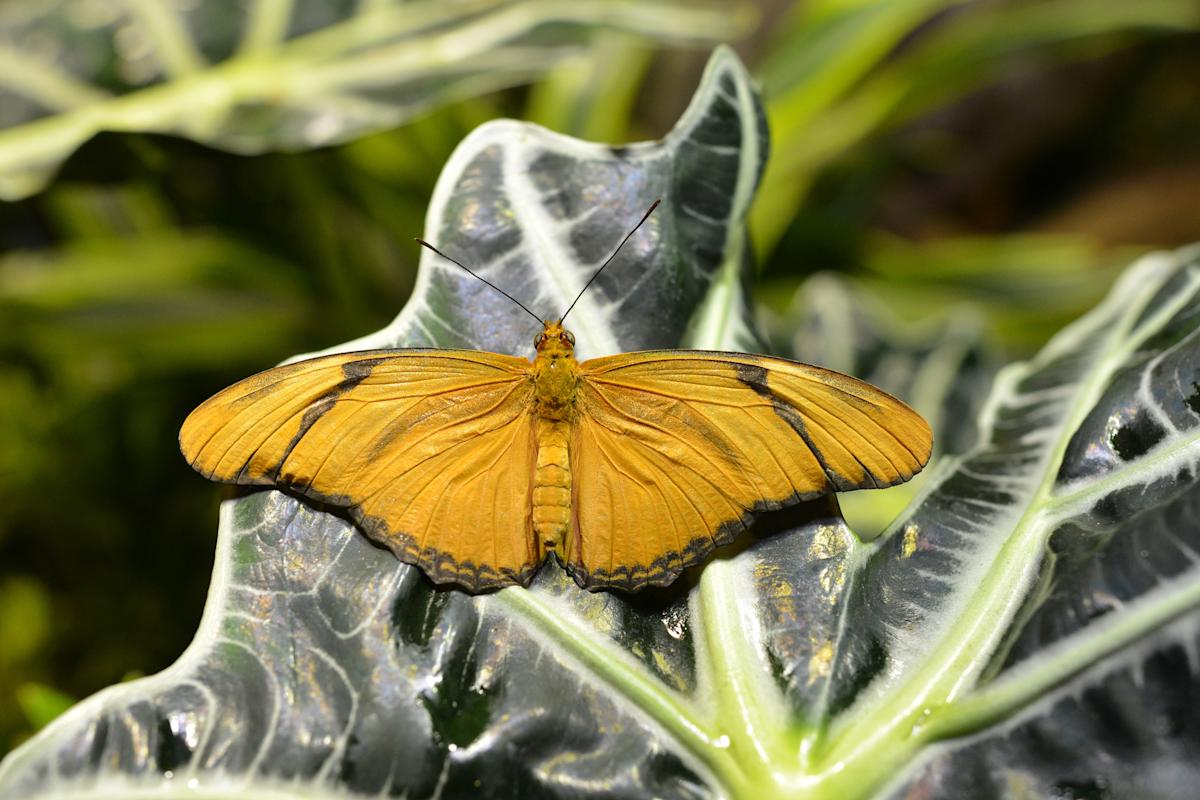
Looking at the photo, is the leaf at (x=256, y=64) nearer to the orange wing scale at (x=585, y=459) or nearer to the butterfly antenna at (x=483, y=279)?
the butterfly antenna at (x=483, y=279)

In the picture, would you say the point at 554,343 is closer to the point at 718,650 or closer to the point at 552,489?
the point at 552,489

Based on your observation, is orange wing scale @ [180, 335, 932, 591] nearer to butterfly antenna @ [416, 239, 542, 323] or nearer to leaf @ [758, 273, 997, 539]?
butterfly antenna @ [416, 239, 542, 323]

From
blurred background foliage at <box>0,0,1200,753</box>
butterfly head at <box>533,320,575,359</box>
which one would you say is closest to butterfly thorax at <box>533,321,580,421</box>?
butterfly head at <box>533,320,575,359</box>

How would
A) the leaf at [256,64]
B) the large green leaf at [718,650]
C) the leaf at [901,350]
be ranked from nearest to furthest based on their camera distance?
the large green leaf at [718,650]
the leaf at [256,64]
the leaf at [901,350]

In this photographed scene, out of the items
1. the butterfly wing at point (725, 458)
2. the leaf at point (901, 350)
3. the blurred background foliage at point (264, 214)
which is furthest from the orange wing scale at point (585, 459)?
the leaf at point (901, 350)

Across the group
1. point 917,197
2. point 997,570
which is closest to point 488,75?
point 997,570

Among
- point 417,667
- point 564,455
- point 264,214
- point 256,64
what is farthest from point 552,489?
point 264,214
